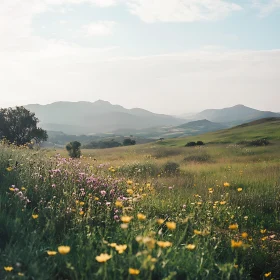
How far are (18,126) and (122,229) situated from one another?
41.1 m

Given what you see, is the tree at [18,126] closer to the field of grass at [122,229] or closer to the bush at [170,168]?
the bush at [170,168]

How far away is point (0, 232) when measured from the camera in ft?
15.4

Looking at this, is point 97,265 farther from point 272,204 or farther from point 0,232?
point 272,204


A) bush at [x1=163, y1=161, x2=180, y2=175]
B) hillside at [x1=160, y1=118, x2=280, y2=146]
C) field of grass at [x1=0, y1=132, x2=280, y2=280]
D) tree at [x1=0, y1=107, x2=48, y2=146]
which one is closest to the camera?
field of grass at [x1=0, y1=132, x2=280, y2=280]

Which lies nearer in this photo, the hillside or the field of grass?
the field of grass

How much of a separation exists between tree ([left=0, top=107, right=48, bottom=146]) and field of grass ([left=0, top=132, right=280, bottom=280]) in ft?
116

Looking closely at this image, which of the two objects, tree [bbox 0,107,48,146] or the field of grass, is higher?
tree [bbox 0,107,48,146]

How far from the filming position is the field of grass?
3.67m

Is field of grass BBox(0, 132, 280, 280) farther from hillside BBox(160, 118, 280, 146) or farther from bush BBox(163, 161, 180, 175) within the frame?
hillside BBox(160, 118, 280, 146)

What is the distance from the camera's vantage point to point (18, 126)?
141 feet

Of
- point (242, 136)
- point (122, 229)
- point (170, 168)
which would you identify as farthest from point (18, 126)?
point (122, 229)

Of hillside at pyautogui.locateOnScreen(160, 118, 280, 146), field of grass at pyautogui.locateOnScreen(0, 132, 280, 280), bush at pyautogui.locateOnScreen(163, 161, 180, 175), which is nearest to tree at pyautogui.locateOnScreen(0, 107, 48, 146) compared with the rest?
hillside at pyautogui.locateOnScreen(160, 118, 280, 146)

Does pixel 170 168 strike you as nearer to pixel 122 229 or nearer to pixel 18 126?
pixel 122 229

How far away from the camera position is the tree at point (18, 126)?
139ft
